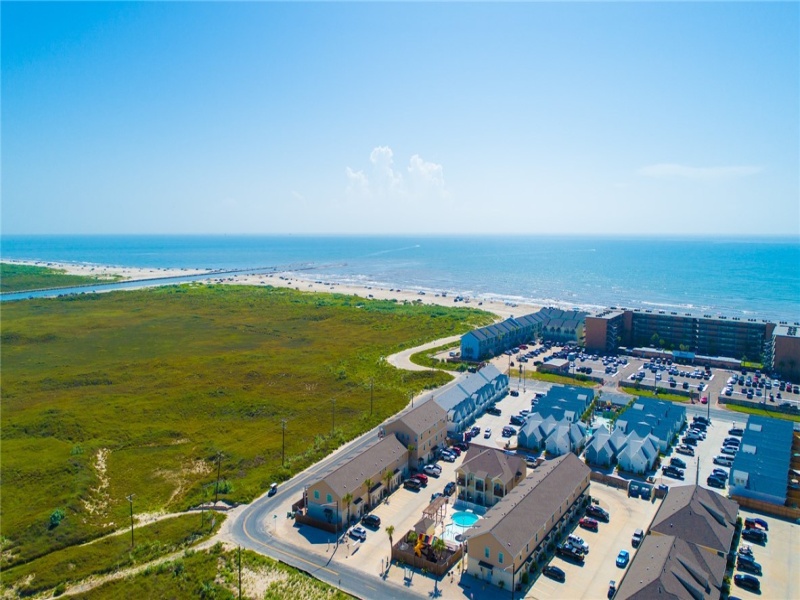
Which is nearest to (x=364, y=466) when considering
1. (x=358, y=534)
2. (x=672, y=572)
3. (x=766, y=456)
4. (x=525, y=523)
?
(x=358, y=534)

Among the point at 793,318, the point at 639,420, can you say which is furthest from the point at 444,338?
the point at 793,318

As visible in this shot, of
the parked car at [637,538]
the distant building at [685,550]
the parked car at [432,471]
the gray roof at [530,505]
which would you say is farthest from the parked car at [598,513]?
the parked car at [432,471]

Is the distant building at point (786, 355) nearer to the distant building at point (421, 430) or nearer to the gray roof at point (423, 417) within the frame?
the gray roof at point (423, 417)

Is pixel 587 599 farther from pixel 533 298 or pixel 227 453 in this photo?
pixel 533 298

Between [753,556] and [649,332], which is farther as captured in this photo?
[649,332]

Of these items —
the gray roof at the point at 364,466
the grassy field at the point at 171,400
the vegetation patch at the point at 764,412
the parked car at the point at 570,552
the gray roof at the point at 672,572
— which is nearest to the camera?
the gray roof at the point at 672,572

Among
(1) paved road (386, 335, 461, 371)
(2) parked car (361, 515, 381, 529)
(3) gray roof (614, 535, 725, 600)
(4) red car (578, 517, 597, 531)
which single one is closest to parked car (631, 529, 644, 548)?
(4) red car (578, 517, 597, 531)
